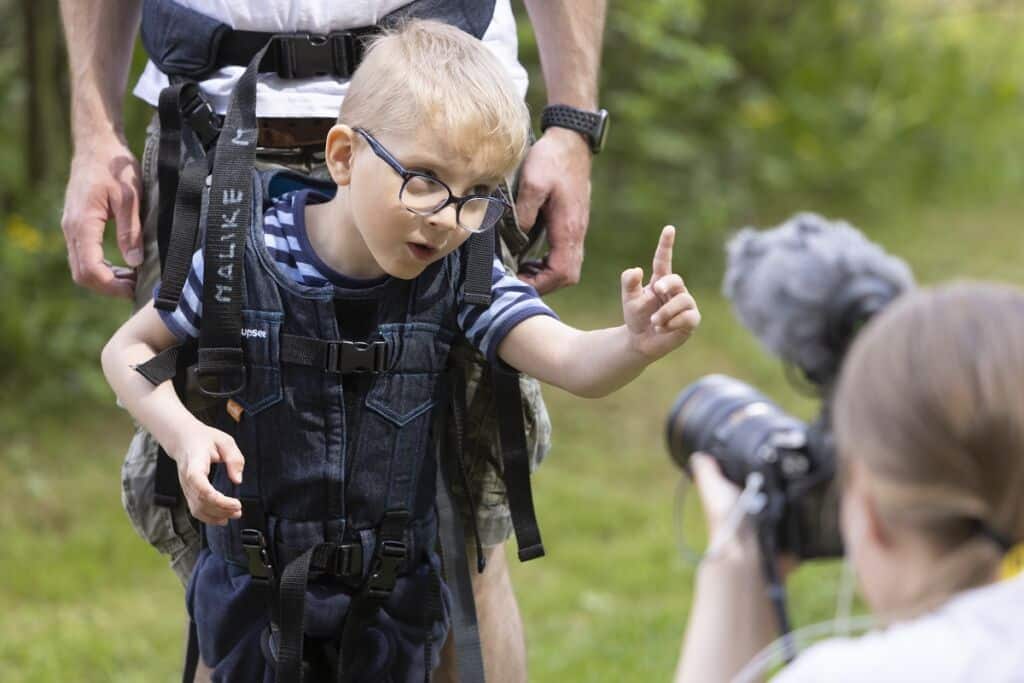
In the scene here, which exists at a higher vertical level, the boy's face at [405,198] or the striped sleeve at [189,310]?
the boy's face at [405,198]

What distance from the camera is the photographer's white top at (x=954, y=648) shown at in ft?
5.31

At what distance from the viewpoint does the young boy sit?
102 inches

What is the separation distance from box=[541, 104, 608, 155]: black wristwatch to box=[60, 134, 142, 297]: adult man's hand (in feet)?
2.67

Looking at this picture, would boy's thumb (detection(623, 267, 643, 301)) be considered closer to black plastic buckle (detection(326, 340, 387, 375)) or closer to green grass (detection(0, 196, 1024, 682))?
black plastic buckle (detection(326, 340, 387, 375))

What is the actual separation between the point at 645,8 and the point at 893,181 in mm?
2668

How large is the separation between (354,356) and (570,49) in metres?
0.95

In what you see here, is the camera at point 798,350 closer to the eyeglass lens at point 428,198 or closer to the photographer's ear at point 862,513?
the photographer's ear at point 862,513

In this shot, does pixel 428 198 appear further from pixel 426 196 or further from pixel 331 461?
pixel 331 461

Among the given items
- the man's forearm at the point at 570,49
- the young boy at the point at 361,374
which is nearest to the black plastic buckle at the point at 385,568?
the young boy at the point at 361,374

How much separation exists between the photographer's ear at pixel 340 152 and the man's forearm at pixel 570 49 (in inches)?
27.6

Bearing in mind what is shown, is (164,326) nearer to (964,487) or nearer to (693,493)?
(964,487)

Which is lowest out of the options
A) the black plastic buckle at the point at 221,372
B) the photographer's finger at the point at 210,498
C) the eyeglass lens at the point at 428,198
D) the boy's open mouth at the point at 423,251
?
the photographer's finger at the point at 210,498

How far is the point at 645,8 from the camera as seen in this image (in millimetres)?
7410

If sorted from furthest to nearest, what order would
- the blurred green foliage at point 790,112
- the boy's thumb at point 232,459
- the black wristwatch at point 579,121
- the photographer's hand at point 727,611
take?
the blurred green foliage at point 790,112 → the black wristwatch at point 579,121 → the boy's thumb at point 232,459 → the photographer's hand at point 727,611
